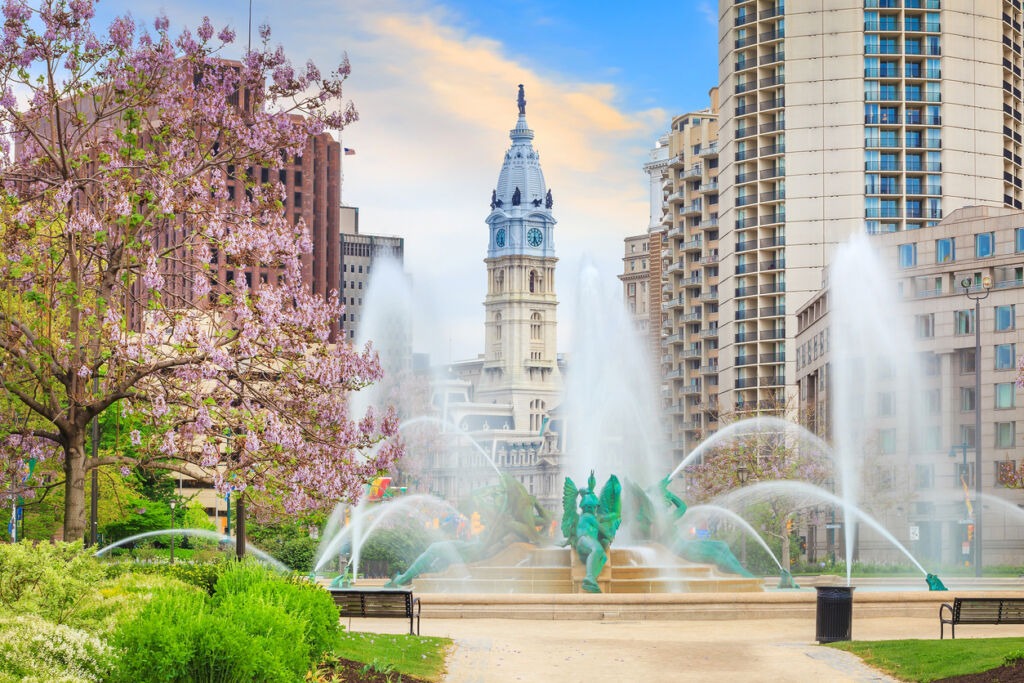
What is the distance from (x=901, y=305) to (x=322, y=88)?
221 ft

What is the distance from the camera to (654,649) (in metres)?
24.4

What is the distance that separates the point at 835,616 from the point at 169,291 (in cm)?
1253

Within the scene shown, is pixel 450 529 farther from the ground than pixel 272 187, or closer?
closer

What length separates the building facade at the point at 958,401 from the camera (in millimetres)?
80688

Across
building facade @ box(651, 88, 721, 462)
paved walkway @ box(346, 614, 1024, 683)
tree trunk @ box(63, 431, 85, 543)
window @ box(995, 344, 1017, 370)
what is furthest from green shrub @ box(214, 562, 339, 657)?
building facade @ box(651, 88, 721, 462)

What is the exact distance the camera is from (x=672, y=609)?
31.0 meters

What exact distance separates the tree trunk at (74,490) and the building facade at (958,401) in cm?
6336

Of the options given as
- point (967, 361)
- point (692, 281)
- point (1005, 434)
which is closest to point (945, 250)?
point (967, 361)

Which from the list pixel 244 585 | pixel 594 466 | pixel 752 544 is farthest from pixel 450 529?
pixel 244 585

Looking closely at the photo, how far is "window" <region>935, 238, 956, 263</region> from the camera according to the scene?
84000 mm

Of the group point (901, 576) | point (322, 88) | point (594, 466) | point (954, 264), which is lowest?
point (901, 576)

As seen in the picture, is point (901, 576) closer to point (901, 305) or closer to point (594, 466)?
point (594, 466)

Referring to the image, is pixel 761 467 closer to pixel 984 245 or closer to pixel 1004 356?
pixel 1004 356

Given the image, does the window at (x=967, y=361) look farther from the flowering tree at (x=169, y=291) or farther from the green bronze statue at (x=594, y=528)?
the flowering tree at (x=169, y=291)
